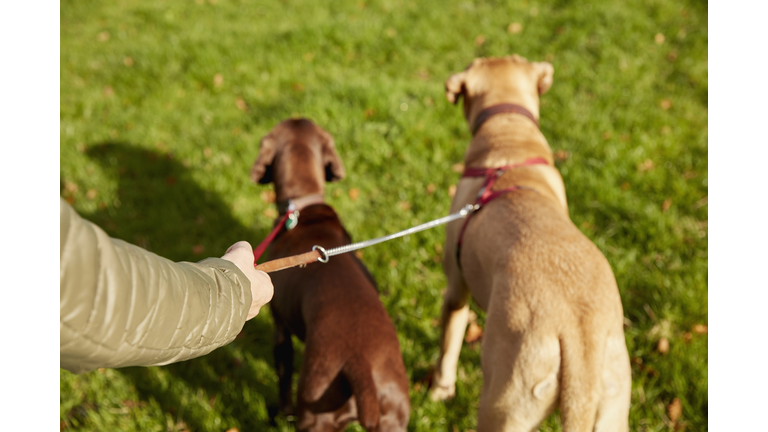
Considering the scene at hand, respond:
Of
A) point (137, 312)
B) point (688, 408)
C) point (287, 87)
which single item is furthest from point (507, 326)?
point (287, 87)

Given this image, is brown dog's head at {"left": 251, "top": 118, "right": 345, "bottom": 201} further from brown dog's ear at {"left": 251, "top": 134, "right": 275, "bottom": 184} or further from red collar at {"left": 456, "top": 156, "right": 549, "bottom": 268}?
red collar at {"left": 456, "top": 156, "right": 549, "bottom": 268}

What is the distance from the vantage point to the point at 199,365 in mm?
3496

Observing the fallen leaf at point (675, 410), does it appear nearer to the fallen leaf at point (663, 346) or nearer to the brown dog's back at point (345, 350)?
the fallen leaf at point (663, 346)

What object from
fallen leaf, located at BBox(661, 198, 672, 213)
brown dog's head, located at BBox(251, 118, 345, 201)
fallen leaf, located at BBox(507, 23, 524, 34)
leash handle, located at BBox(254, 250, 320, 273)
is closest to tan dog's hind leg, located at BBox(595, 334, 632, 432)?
leash handle, located at BBox(254, 250, 320, 273)

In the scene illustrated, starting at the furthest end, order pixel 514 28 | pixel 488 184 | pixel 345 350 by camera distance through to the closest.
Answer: pixel 514 28
pixel 488 184
pixel 345 350

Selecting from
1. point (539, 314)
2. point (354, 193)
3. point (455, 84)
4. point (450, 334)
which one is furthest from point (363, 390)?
point (354, 193)

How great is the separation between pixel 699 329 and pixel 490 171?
1845 mm

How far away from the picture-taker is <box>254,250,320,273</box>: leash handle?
6.23ft

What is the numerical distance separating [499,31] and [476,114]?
13.1 ft

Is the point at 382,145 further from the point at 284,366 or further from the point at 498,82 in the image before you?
the point at 284,366

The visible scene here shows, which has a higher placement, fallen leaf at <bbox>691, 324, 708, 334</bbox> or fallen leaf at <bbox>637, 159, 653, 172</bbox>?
fallen leaf at <bbox>637, 159, 653, 172</bbox>

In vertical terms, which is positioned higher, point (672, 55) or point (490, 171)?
point (672, 55)

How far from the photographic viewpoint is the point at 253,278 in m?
1.76

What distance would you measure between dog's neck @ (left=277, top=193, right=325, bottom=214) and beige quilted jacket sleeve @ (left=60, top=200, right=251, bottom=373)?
5.45 feet
